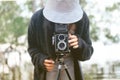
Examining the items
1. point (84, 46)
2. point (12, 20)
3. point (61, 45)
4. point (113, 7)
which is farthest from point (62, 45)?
point (12, 20)

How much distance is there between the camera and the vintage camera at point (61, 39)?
5.24 ft

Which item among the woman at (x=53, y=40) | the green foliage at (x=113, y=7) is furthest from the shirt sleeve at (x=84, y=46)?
the green foliage at (x=113, y=7)

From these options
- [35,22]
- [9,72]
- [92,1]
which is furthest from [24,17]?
[35,22]

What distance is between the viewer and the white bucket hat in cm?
164

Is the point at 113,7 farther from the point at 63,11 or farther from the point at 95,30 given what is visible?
the point at 63,11

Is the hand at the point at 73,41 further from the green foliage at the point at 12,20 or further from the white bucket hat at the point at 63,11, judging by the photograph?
the green foliage at the point at 12,20

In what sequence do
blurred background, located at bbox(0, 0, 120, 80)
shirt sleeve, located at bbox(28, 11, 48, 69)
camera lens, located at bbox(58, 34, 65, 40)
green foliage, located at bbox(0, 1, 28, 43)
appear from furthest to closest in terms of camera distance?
green foliage, located at bbox(0, 1, 28, 43)
blurred background, located at bbox(0, 0, 120, 80)
shirt sleeve, located at bbox(28, 11, 48, 69)
camera lens, located at bbox(58, 34, 65, 40)

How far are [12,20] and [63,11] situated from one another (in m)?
9.98

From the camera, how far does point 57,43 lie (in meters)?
1.61

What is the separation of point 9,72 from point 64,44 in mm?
4127

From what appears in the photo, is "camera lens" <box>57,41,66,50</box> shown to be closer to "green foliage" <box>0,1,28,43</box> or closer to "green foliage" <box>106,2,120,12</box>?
"green foliage" <box>106,2,120,12</box>

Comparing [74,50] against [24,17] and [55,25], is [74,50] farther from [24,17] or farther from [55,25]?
[24,17]

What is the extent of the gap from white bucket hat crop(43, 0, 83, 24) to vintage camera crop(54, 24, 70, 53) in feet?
0.12

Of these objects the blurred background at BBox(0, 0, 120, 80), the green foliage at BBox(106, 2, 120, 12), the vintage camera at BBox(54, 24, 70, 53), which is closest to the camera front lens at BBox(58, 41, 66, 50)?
the vintage camera at BBox(54, 24, 70, 53)
